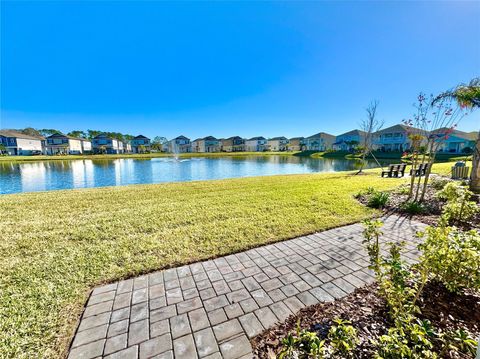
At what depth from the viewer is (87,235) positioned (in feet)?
12.7

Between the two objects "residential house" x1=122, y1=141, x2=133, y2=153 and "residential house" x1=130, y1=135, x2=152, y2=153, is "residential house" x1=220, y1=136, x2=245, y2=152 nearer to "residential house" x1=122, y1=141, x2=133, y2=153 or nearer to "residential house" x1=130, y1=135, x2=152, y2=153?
"residential house" x1=130, y1=135, x2=152, y2=153

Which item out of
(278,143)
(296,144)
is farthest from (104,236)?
(296,144)

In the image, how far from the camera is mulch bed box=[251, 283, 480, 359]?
1.72 m

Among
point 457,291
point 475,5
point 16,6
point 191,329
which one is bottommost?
point 191,329

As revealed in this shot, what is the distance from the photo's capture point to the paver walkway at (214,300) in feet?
5.74

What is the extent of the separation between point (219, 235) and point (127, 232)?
179cm

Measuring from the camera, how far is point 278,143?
83500 millimetres

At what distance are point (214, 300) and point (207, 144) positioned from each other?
7935 centimetres

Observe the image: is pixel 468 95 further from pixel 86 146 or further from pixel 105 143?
pixel 86 146

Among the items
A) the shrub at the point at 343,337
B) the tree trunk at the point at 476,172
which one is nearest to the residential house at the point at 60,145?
the shrub at the point at 343,337

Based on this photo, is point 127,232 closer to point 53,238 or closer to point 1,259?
point 53,238

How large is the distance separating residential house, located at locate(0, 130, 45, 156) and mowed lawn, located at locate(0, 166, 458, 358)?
5904 cm

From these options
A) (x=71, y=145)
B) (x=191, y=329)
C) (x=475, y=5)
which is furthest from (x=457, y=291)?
(x=71, y=145)

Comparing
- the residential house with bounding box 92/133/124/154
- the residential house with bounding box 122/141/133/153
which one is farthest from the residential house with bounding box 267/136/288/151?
the residential house with bounding box 92/133/124/154
